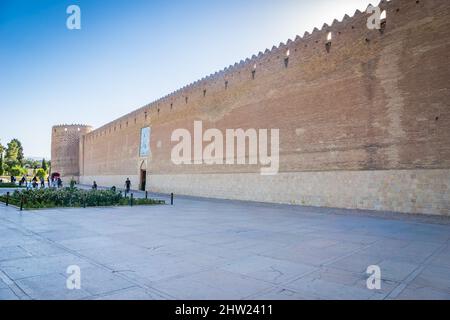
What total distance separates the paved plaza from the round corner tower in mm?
35419

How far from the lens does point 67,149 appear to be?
3972cm

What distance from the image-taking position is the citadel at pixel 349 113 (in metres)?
9.75

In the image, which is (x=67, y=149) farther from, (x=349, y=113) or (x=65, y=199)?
(x=349, y=113)

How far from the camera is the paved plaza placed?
3121 millimetres

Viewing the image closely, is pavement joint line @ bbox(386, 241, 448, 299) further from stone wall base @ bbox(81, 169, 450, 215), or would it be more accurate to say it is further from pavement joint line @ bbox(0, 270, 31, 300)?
stone wall base @ bbox(81, 169, 450, 215)

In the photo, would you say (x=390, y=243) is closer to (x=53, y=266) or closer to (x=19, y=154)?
(x=53, y=266)

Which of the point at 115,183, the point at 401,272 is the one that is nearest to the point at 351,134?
the point at 401,272

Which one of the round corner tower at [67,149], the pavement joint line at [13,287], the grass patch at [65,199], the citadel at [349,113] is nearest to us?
the pavement joint line at [13,287]

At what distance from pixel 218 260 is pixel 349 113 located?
9.26m

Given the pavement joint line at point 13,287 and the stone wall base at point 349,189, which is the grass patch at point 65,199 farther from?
the pavement joint line at point 13,287

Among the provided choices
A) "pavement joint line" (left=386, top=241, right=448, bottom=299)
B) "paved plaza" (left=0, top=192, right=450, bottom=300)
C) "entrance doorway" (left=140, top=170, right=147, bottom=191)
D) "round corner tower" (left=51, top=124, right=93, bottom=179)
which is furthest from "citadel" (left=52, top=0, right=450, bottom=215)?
"round corner tower" (left=51, top=124, right=93, bottom=179)

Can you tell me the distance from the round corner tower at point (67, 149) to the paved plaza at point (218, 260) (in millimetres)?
35419

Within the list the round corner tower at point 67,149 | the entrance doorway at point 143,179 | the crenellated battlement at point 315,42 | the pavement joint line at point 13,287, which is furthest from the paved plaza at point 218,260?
the round corner tower at point 67,149
